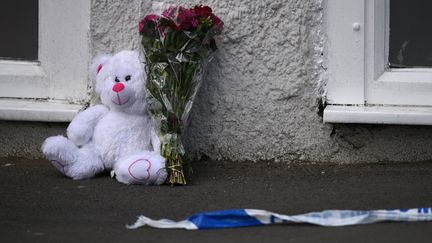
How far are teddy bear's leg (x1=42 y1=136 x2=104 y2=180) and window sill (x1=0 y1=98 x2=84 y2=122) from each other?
0.94 feet

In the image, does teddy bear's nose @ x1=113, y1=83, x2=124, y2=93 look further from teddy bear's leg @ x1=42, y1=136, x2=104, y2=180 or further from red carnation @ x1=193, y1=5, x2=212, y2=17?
red carnation @ x1=193, y1=5, x2=212, y2=17

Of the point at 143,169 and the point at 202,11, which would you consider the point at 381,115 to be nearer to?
the point at 202,11

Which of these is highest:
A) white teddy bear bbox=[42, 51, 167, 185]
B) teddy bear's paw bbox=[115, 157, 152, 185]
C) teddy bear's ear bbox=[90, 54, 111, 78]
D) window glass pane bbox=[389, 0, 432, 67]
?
window glass pane bbox=[389, 0, 432, 67]

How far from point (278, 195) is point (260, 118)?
2.31ft

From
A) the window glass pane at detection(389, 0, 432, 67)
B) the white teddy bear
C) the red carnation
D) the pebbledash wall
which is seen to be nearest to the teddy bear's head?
the white teddy bear

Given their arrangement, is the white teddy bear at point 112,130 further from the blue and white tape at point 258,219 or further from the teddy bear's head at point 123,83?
the blue and white tape at point 258,219

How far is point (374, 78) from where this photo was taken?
4516 mm

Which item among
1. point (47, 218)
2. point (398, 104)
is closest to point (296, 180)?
point (398, 104)

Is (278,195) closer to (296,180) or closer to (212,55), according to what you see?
(296,180)

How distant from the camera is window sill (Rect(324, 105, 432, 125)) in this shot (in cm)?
432

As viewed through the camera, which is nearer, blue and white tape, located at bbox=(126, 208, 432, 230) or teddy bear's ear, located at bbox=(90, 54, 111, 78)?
blue and white tape, located at bbox=(126, 208, 432, 230)

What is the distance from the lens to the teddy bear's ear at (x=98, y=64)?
4402mm

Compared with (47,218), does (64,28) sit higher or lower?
higher

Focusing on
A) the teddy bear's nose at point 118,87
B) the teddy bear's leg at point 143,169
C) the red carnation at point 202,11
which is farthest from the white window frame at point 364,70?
the teddy bear's nose at point 118,87
